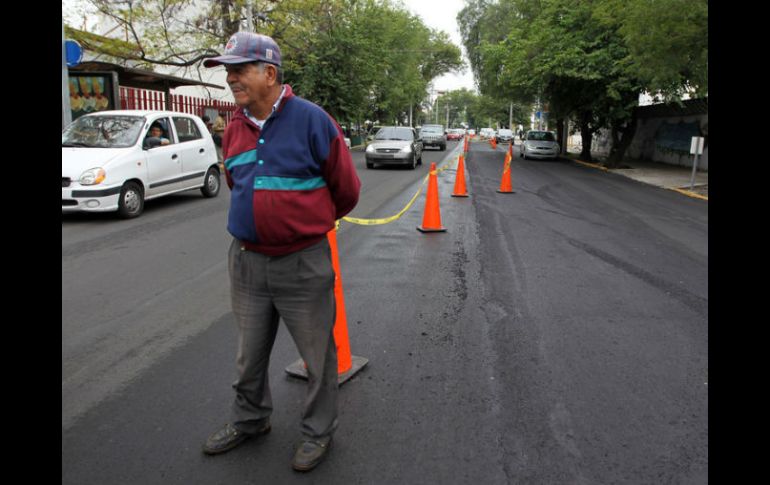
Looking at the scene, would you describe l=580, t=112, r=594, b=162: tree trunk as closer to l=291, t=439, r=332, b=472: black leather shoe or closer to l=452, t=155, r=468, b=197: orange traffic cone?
l=452, t=155, r=468, b=197: orange traffic cone

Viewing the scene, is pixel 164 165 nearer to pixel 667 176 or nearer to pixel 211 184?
pixel 211 184

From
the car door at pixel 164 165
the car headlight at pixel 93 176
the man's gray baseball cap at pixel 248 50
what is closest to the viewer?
the man's gray baseball cap at pixel 248 50

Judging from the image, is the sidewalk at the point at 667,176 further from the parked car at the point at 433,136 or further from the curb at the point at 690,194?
the parked car at the point at 433,136

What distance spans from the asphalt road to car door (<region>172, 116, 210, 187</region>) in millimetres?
3124

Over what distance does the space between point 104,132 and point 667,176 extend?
18.7 metres

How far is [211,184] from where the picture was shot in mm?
12383

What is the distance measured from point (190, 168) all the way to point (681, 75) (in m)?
14.9

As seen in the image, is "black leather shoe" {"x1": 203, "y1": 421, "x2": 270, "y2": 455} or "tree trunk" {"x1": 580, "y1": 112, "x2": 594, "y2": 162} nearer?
"black leather shoe" {"x1": 203, "y1": 421, "x2": 270, "y2": 455}

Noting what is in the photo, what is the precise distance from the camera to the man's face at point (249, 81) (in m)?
2.60

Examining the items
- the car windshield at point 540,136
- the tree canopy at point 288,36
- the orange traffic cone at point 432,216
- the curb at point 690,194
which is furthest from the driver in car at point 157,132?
the car windshield at point 540,136

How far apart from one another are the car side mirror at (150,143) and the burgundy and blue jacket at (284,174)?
8021 millimetres

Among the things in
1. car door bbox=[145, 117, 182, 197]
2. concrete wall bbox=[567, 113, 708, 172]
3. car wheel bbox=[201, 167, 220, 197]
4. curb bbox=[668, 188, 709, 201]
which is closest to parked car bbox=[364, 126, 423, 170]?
curb bbox=[668, 188, 709, 201]

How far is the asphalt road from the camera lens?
2900mm
